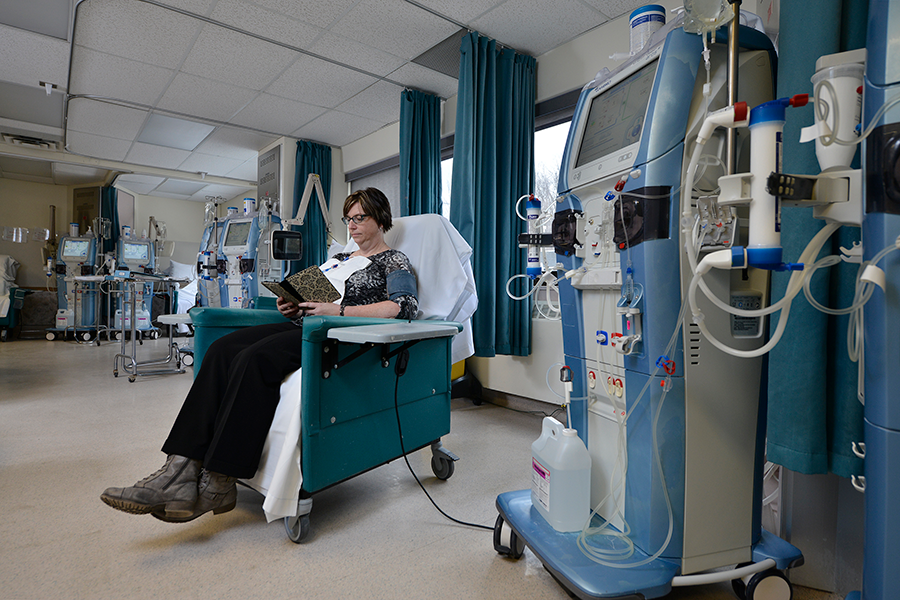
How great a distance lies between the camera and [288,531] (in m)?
1.33

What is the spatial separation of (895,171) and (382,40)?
2893 mm

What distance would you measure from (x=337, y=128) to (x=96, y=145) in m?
2.82

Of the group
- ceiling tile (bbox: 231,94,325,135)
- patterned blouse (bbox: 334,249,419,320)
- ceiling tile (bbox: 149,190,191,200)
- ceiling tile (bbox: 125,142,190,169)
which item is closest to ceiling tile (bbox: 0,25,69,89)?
ceiling tile (bbox: 231,94,325,135)

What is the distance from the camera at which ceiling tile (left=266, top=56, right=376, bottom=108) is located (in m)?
3.33

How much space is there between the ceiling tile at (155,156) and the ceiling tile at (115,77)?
1403mm

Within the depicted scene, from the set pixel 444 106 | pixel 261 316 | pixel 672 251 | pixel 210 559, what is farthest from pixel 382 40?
pixel 210 559

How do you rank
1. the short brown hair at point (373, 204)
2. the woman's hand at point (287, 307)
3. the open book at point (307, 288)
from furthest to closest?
1. the short brown hair at point (373, 204)
2. the woman's hand at point (287, 307)
3. the open book at point (307, 288)

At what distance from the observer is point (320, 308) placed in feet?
5.45

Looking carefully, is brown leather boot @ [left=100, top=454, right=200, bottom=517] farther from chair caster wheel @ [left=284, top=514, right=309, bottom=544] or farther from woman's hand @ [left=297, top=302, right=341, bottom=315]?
woman's hand @ [left=297, top=302, right=341, bottom=315]

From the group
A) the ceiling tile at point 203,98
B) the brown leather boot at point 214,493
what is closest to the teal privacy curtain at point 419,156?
the ceiling tile at point 203,98

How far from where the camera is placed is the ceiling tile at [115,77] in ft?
10.8

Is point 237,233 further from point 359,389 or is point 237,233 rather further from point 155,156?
point 359,389

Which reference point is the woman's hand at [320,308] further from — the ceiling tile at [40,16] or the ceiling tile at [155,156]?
the ceiling tile at [155,156]

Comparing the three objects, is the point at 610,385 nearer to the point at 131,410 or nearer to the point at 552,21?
the point at 552,21
